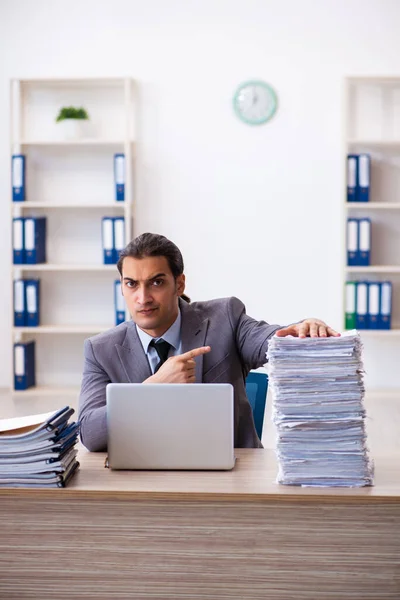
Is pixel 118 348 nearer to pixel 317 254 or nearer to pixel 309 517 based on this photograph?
pixel 309 517

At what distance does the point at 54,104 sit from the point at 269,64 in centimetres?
159

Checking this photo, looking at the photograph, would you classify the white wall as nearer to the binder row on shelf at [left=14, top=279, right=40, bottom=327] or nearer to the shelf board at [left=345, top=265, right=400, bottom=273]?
the shelf board at [left=345, top=265, right=400, bottom=273]

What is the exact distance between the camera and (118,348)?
8.07 ft

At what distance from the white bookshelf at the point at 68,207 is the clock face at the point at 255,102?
0.77 meters

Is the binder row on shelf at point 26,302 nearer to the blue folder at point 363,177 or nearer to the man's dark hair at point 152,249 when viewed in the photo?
the blue folder at point 363,177

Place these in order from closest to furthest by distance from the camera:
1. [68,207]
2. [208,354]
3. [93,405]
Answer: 1. [93,405]
2. [208,354]
3. [68,207]

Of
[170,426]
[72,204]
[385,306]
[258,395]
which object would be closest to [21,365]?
[72,204]

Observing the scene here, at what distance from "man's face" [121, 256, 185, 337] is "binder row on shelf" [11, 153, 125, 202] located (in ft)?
12.4

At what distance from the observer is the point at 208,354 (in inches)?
102

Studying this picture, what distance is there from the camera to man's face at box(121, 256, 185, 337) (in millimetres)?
2430

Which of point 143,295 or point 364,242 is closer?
point 143,295

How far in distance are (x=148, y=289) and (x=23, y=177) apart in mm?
4031

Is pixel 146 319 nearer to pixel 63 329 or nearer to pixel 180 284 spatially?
pixel 180 284

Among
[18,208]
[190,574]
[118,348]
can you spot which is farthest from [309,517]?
[18,208]
